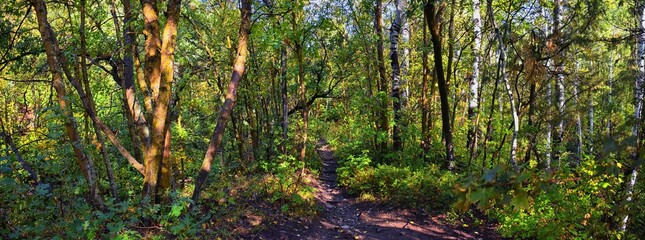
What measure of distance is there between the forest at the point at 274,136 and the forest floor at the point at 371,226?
0.05m

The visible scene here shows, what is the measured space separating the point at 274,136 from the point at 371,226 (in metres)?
4.44

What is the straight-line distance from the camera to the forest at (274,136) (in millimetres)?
3934

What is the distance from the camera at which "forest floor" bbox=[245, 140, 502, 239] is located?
6754mm

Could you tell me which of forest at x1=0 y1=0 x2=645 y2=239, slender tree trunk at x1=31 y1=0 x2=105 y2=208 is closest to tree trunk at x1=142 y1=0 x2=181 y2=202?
forest at x1=0 y1=0 x2=645 y2=239

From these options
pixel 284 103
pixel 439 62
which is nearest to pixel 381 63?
pixel 439 62

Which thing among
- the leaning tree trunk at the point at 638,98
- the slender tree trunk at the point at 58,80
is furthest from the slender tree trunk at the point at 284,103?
the leaning tree trunk at the point at 638,98

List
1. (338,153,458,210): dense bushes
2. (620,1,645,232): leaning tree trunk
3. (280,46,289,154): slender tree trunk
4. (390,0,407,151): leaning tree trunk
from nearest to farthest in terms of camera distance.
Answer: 1. (620,1,645,232): leaning tree trunk
2. (338,153,458,210): dense bushes
3. (280,46,289,154): slender tree trunk
4. (390,0,407,151): leaning tree trunk

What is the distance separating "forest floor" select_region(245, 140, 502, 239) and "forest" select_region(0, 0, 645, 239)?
5cm

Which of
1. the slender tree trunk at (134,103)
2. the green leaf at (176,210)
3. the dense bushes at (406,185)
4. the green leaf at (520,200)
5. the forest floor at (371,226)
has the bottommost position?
the forest floor at (371,226)

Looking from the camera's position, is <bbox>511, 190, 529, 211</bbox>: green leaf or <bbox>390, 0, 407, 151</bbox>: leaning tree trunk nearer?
<bbox>511, 190, 529, 211</bbox>: green leaf

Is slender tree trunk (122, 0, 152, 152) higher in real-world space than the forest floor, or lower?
higher

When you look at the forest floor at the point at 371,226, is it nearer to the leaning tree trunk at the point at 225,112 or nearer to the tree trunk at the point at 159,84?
the leaning tree trunk at the point at 225,112

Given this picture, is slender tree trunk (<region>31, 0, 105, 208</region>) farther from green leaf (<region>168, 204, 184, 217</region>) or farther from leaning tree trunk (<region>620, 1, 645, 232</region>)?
leaning tree trunk (<region>620, 1, 645, 232</region>)

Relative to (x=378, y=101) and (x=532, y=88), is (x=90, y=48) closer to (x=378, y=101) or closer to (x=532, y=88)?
(x=378, y=101)
